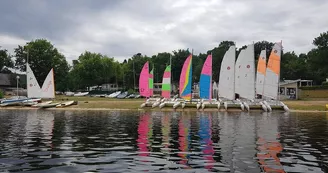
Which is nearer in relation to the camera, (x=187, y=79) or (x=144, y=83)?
(x=187, y=79)

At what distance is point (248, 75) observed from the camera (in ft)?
149

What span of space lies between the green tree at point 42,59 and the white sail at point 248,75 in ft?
169

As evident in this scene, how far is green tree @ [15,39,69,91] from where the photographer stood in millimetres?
80562

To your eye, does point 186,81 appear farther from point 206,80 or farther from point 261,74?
point 261,74

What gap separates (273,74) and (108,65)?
64.0 m

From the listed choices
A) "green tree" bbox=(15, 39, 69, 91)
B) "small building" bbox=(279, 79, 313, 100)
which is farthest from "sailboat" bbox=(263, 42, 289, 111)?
"green tree" bbox=(15, 39, 69, 91)

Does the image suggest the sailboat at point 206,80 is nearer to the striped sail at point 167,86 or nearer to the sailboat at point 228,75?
the sailboat at point 228,75

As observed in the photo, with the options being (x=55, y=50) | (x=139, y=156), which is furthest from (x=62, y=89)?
(x=139, y=156)

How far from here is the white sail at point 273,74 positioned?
45081 millimetres

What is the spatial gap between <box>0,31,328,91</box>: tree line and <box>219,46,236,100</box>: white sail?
1687 centimetres

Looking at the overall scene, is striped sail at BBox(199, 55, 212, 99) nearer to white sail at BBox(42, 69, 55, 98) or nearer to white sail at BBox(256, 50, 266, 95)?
white sail at BBox(256, 50, 266, 95)

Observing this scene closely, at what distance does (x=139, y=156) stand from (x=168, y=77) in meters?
40.4

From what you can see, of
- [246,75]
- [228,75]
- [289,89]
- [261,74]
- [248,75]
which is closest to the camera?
[248,75]

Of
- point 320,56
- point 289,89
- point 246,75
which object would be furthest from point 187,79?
point 320,56
